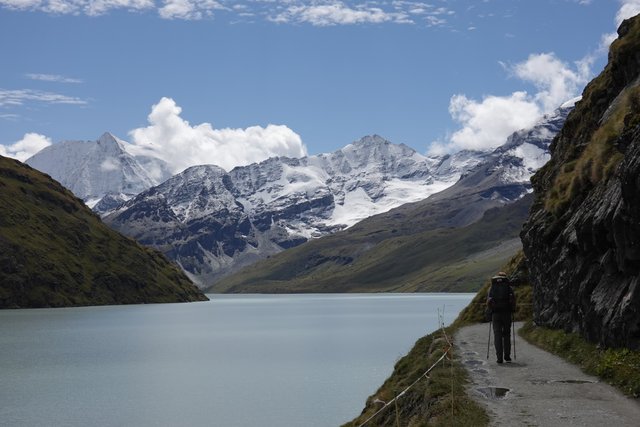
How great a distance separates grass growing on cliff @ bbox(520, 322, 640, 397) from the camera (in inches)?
828

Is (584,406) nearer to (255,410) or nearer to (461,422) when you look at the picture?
(461,422)

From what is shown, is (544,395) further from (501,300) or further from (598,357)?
(501,300)

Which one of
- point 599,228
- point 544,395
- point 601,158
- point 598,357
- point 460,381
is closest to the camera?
point 544,395

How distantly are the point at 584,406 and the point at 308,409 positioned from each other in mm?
30823

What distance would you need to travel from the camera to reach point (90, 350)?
304 ft

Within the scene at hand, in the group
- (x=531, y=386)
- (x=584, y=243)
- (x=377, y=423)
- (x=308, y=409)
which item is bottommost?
(x=308, y=409)

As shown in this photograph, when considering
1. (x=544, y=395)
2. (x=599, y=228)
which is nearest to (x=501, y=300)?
(x=599, y=228)

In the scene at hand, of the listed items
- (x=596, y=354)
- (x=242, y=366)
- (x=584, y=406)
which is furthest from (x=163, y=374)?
(x=584, y=406)

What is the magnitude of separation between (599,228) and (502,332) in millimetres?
5812

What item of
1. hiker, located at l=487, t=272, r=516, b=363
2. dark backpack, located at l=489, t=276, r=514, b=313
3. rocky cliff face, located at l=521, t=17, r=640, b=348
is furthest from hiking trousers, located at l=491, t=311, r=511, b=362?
rocky cliff face, located at l=521, t=17, r=640, b=348

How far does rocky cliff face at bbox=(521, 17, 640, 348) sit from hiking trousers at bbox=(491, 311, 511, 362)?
3022mm

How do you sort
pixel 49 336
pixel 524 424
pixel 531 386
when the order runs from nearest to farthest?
pixel 524 424 → pixel 531 386 → pixel 49 336

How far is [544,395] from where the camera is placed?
21.0 metres

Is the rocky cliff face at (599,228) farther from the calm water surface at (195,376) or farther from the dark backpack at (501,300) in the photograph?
the calm water surface at (195,376)
